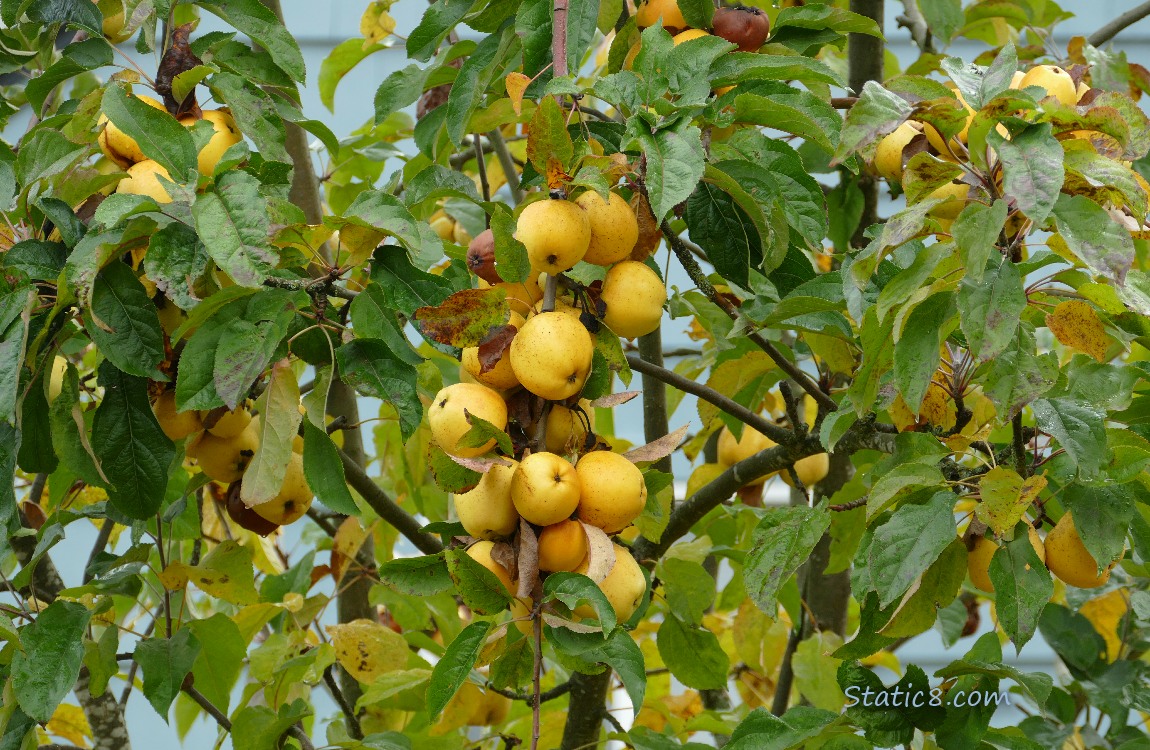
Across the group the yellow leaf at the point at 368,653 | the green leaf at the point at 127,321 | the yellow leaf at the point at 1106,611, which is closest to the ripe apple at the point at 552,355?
the green leaf at the point at 127,321

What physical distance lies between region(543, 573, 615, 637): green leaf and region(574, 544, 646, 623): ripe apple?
41 mm

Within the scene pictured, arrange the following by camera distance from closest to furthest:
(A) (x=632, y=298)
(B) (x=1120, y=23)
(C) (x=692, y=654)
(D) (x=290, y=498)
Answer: (A) (x=632, y=298) → (D) (x=290, y=498) → (C) (x=692, y=654) → (B) (x=1120, y=23)

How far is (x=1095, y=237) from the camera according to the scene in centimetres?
79

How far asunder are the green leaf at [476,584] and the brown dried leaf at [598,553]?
6cm

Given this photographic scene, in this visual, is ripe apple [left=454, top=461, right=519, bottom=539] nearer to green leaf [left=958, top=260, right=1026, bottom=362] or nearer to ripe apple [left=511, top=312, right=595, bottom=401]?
ripe apple [left=511, top=312, right=595, bottom=401]

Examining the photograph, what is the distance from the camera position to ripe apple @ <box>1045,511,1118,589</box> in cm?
98

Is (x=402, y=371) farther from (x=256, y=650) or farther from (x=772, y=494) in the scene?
(x=772, y=494)

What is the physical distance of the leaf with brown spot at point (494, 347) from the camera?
0.81 m

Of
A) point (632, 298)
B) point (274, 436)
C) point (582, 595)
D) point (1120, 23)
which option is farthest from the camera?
point (1120, 23)

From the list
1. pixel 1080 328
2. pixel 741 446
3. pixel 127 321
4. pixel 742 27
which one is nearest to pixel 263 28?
pixel 127 321

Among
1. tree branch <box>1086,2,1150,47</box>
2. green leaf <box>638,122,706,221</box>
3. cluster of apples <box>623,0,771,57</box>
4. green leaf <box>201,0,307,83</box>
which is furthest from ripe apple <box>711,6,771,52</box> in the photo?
tree branch <box>1086,2,1150,47</box>

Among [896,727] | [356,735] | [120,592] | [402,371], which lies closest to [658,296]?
[402,371]

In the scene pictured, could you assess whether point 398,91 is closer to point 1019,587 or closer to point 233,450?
point 233,450

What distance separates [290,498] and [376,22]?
2.68 feet
